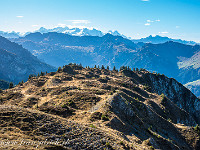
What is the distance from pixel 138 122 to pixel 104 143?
32788 mm

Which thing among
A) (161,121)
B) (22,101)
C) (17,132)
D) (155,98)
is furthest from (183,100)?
(17,132)

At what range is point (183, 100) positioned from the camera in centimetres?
19688

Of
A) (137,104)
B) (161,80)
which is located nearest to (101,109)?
(137,104)

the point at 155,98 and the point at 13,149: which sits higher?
the point at 13,149

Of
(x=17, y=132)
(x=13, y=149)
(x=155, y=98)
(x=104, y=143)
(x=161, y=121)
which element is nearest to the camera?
(x=13, y=149)

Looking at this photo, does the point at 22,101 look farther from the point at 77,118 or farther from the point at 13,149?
the point at 13,149

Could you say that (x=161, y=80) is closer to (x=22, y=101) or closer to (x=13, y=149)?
(x=22, y=101)

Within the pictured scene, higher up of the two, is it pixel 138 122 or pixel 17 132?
pixel 17 132

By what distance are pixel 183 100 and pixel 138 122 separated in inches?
6338

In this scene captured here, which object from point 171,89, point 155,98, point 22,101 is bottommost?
point 171,89

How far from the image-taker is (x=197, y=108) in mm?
195875

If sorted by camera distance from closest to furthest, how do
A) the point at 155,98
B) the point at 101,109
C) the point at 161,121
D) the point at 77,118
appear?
the point at 77,118 < the point at 101,109 < the point at 161,121 < the point at 155,98

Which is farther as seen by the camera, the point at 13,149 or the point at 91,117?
the point at 91,117

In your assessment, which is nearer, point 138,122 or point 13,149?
point 13,149
